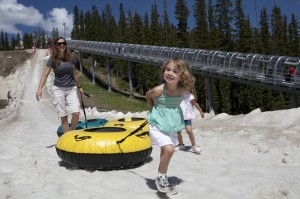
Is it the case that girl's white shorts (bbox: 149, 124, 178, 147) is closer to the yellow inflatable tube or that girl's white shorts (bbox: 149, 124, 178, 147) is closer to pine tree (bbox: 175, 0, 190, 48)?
the yellow inflatable tube

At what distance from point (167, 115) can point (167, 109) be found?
7 cm

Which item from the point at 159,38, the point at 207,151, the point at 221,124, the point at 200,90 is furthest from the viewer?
the point at 159,38

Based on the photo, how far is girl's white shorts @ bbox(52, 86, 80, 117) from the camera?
7051mm

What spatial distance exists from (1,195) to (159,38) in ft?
216

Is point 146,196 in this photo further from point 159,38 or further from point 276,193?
point 159,38

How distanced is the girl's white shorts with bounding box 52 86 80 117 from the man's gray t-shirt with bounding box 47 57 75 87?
0.34 ft

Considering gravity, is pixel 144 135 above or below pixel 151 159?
above

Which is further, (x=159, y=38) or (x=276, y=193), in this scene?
(x=159, y=38)

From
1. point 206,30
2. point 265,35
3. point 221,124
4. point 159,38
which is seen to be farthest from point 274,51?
point 221,124

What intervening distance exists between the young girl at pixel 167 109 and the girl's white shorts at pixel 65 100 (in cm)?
290

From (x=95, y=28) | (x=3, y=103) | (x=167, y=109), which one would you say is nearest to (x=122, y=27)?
(x=95, y=28)

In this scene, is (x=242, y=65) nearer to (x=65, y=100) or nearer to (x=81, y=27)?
(x=65, y=100)

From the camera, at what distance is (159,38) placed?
2707 inches

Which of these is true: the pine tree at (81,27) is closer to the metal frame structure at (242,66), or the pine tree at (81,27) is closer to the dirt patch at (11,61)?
the dirt patch at (11,61)
